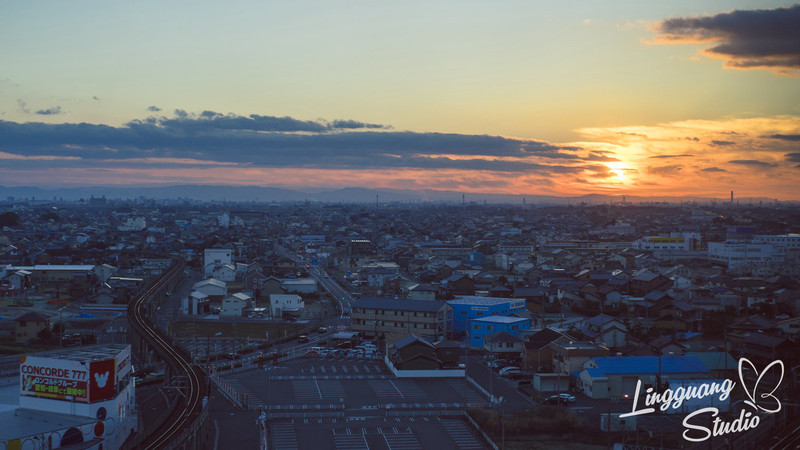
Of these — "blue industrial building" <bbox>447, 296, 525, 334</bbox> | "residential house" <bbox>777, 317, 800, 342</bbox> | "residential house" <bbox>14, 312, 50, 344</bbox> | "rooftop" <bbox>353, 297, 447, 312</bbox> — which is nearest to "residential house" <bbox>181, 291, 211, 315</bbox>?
"residential house" <bbox>14, 312, 50, 344</bbox>

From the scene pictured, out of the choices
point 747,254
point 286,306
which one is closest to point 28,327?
point 286,306

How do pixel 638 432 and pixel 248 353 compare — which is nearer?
pixel 638 432

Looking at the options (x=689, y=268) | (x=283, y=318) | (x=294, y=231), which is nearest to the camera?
(x=283, y=318)

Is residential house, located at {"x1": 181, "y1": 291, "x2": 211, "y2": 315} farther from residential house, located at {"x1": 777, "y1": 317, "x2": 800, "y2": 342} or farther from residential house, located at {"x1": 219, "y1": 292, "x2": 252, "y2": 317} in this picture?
residential house, located at {"x1": 777, "y1": 317, "x2": 800, "y2": 342}

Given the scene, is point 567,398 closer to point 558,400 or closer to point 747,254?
point 558,400

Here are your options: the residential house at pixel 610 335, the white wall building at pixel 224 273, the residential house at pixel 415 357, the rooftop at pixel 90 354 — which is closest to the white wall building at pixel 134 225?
the white wall building at pixel 224 273

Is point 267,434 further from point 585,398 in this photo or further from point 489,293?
point 489,293

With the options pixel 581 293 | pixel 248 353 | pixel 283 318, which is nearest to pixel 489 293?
pixel 581 293

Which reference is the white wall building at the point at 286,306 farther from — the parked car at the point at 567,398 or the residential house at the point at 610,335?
the parked car at the point at 567,398
